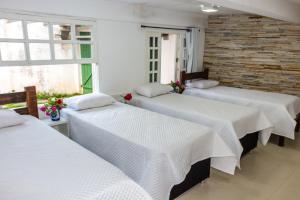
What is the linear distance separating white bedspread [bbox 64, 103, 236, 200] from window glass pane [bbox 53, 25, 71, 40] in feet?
3.63

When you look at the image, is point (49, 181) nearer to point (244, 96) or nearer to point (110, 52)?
point (110, 52)

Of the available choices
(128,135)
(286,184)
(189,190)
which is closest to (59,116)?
(128,135)

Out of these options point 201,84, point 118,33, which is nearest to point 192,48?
point 201,84

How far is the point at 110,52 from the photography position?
360 cm

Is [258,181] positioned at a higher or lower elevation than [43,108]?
lower

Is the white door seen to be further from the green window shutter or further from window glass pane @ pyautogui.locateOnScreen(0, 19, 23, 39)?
window glass pane @ pyautogui.locateOnScreen(0, 19, 23, 39)

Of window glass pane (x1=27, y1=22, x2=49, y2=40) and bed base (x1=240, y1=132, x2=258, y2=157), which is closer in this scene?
window glass pane (x1=27, y1=22, x2=49, y2=40)

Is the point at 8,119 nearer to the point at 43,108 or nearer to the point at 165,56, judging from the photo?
the point at 43,108

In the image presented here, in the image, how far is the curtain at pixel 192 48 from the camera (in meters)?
4.80

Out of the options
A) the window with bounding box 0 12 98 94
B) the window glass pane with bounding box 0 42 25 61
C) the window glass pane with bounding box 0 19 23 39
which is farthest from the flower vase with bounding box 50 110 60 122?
the window glass pane with bounding box 0 19 23 39

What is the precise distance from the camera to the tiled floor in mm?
2309

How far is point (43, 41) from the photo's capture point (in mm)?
2947

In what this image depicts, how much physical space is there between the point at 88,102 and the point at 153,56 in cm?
188

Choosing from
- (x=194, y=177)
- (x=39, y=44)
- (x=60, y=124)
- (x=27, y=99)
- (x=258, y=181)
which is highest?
(x=39, y=44)
